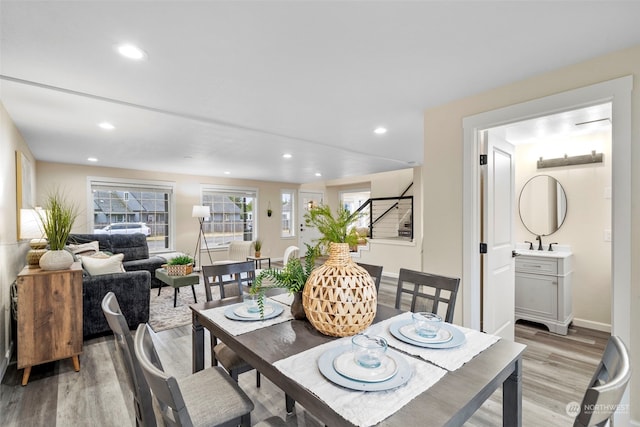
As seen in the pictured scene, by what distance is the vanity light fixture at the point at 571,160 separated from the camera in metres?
3.26

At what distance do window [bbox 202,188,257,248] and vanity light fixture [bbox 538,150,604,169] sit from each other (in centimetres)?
632

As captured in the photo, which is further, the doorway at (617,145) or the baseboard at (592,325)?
the baseboard at (592,325)

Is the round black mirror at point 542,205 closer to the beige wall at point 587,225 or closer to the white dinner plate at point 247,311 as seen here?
the beige wall at point 587,225

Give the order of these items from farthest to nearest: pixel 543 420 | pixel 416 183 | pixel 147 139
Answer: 1. pixel 416 183
2. pixel 147 139
3. pixel 543 420

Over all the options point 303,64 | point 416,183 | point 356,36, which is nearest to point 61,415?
point 303,64

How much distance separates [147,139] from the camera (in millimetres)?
3807

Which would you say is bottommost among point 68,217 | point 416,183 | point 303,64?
point 68,217

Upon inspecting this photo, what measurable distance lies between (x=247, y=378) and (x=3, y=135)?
2948 millimetres

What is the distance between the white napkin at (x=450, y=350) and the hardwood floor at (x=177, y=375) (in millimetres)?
885

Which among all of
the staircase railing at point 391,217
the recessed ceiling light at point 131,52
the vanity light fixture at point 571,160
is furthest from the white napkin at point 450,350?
the staircase railing at point 391,217

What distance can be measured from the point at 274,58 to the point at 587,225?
374 centimetres

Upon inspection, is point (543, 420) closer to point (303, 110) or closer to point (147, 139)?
point (303, 110)

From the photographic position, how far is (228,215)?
779 centimetres

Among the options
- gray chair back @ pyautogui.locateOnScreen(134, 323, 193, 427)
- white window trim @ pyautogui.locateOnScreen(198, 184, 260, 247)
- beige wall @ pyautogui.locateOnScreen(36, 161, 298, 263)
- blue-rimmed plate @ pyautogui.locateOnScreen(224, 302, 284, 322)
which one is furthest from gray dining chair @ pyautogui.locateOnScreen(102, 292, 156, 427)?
white window trim @ pyautogui.locateOnScreen(198, 184, 260, 247)
